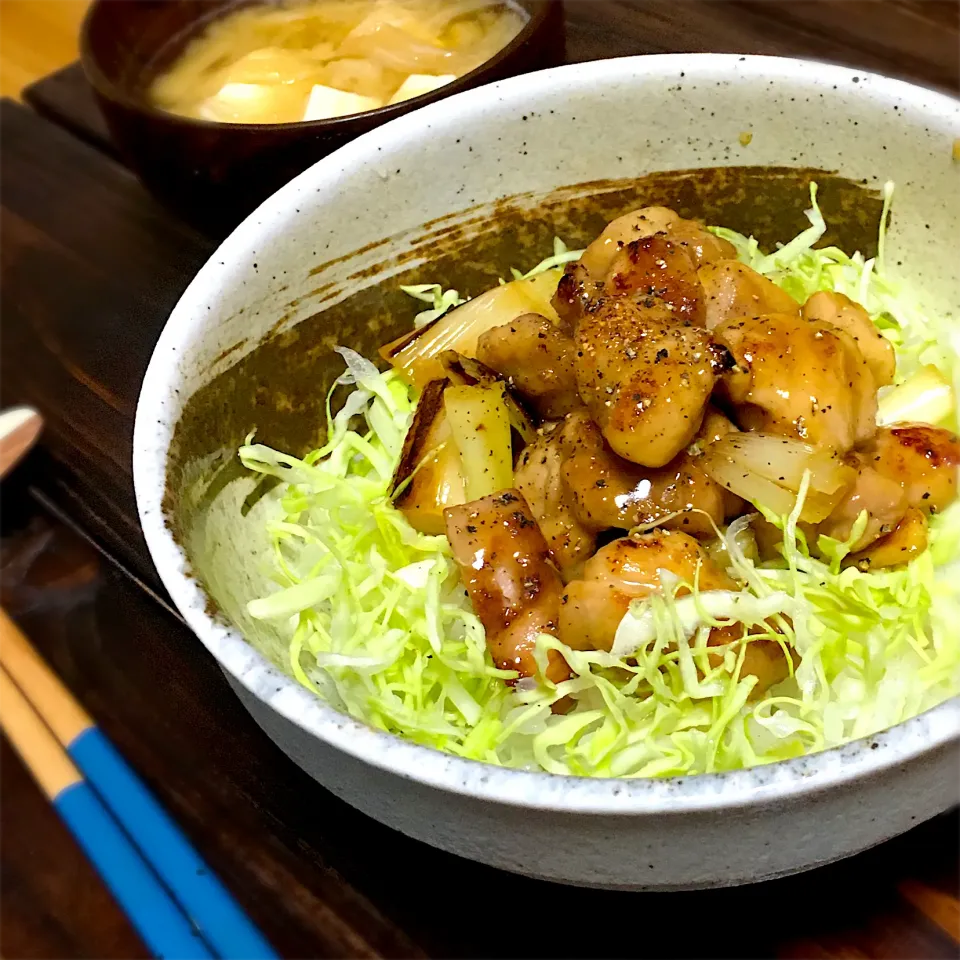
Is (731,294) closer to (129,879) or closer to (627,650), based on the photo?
(627,650)

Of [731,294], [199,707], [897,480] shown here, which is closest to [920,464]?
[897,480]

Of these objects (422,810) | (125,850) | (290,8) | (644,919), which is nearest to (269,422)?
(125,850)

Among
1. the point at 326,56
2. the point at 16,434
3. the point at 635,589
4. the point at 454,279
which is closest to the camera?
the point at 635,589

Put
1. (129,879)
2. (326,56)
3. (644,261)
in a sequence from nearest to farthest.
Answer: (129,879) < (644,261) < (326,56)

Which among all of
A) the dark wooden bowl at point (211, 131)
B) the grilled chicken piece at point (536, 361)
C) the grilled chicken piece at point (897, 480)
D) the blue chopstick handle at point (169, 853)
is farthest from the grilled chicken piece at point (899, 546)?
the dark wooden bowl at point (211, 131)

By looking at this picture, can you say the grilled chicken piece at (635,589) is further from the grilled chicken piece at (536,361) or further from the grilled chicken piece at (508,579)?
the grilled chicken piece at (536,361)

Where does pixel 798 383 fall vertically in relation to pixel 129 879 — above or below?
above

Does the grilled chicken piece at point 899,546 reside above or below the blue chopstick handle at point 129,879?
above
